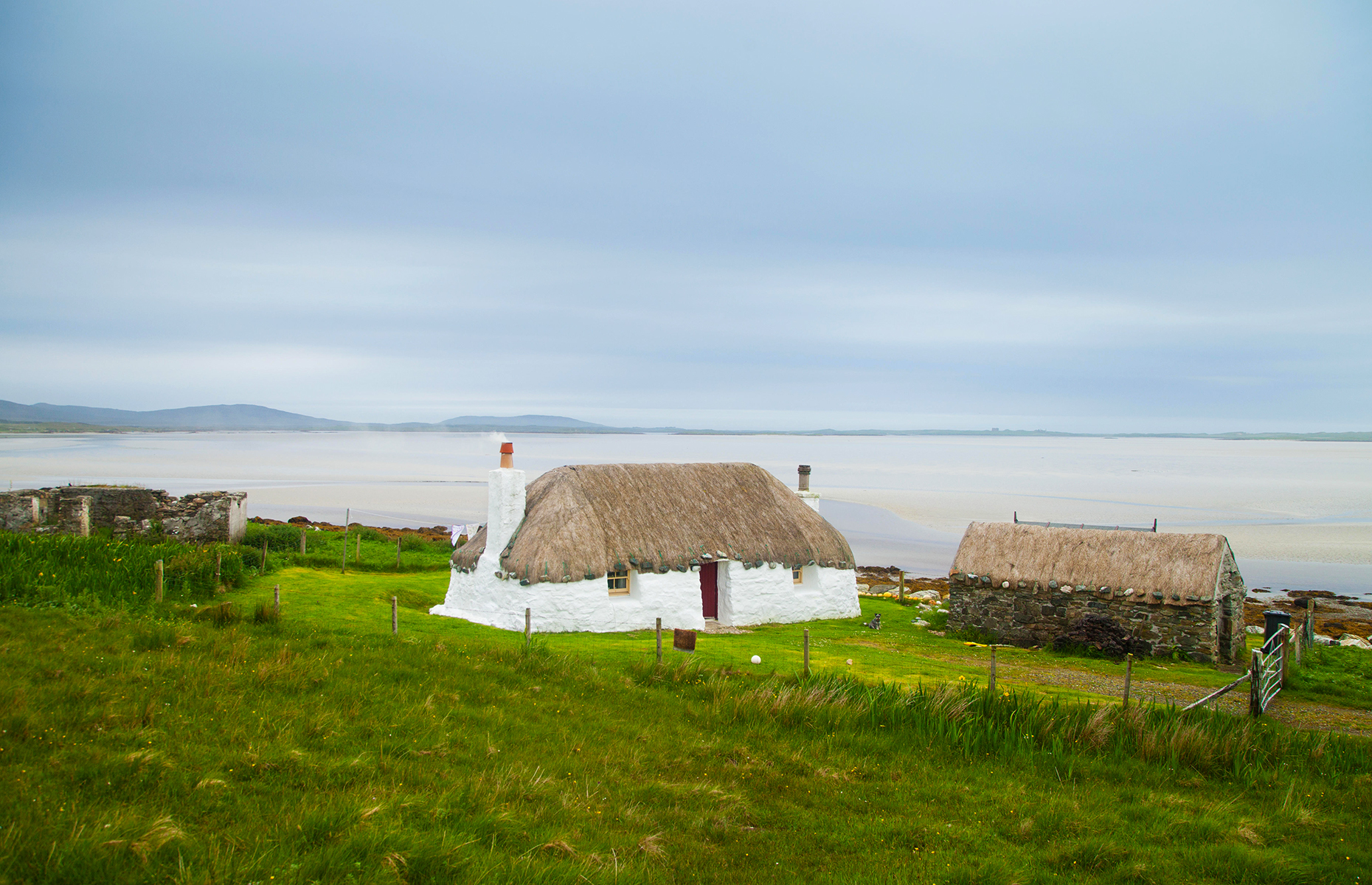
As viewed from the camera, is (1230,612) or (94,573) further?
(1230,612)

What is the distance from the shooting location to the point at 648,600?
2294 cm

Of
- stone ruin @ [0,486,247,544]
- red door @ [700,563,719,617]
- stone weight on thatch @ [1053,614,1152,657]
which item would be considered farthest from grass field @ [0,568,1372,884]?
stone ruin @ [0,486,247,544]

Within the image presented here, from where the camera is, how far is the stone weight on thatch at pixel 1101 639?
2120 cm

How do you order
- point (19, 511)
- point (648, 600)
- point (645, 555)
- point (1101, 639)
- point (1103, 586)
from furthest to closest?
1. point (19, 511)
2. point (645, 555)
3. point (648, 600)
4. point (1103, 586)
5. point (1101, 639)

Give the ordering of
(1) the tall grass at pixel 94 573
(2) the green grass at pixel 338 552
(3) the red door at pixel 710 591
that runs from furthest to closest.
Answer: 1. (2) the green grass at pixel 338 552
2. (3) the red door at pixel 710 591
3. (1) the tall grass at pixel 94 573

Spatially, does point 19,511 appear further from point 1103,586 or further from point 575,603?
point 1103,586

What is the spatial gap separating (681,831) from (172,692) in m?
6.07

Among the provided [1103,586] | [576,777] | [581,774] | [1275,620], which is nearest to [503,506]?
[581,774]

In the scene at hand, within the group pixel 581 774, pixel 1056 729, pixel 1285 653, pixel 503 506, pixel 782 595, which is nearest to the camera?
pixel 581 774

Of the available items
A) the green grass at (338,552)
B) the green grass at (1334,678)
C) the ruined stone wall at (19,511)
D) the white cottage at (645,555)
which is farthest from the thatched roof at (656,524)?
the ruined stone wall at (19,511)

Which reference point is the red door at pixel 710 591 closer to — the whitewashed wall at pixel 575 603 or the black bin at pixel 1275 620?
the whitewashed wall at pixel 575 603

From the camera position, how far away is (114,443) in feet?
491

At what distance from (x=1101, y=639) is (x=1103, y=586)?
4.44 ft

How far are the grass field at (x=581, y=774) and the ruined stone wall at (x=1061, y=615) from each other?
30.5 ft
